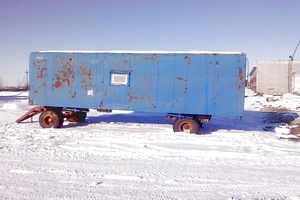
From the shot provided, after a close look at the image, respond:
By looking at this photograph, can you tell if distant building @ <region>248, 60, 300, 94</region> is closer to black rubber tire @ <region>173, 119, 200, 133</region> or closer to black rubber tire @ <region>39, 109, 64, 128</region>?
black rubber tire @ <region>173, 119, 200, 133</region>

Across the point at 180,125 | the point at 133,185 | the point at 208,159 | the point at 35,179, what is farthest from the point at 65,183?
the point at 180,125

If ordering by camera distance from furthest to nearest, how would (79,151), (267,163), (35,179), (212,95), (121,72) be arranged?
(121,72), (212,95), (79,151), (267,163), (35,179)

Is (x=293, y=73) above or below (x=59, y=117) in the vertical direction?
above

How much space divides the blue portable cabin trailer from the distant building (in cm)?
3973

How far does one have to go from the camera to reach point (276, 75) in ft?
149

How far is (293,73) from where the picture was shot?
144 ft

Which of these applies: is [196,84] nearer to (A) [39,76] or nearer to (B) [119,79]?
(B) [119,79]

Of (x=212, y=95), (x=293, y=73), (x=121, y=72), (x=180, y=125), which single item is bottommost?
(x=180, y=125)

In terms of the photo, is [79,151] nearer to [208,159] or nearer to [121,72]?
[208,159]

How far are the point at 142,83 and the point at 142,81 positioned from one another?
0.27 feet

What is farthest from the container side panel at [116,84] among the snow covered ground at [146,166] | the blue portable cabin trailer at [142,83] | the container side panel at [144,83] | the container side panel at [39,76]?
the container side panel at [39,76]

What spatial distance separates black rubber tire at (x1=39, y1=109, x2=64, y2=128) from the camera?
439 inches

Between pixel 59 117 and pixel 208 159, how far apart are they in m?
7.23

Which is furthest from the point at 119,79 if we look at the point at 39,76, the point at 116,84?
the point at 39,76
